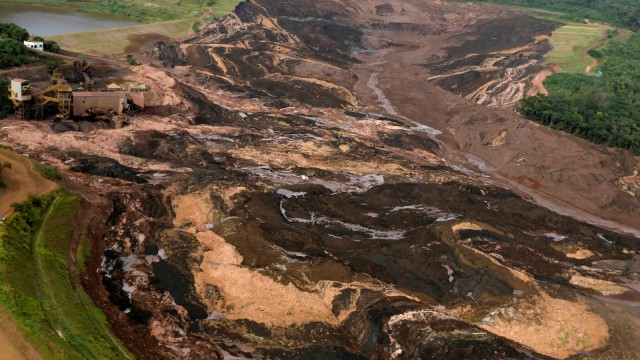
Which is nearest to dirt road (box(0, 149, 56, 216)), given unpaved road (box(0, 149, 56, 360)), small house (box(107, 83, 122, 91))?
unpaved road (box(0, 149, 56, 360))

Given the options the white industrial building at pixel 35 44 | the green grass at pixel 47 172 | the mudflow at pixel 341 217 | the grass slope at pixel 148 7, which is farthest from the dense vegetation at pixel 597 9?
the green grass at pixel 47 172

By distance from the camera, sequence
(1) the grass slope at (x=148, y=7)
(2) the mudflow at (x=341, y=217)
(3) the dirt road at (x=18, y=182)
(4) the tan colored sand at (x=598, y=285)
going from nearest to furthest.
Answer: (2) the mudflow at (x=341, y=217) → (3) the dirt road at (x=18, y=182) → (4) the tan colored sand at (x=598, y=285) → (1) the grass slope at (x=148, y=7)

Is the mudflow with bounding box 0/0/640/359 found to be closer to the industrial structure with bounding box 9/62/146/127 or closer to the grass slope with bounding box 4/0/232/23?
the industrial structure with bounding box 9/62/146/127

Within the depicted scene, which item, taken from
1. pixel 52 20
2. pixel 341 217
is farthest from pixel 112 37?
pixel 341 217

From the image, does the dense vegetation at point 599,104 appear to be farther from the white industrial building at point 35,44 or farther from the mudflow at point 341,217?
the white industrial building at point 35,44

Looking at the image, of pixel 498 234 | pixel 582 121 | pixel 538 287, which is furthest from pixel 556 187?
pixel 538 287

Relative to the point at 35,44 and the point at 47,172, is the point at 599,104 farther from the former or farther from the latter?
the point at 35,44
